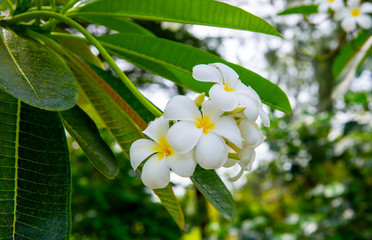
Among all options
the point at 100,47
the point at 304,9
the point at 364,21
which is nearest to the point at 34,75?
the point at 100,47

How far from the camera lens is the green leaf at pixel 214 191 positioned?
49 cm

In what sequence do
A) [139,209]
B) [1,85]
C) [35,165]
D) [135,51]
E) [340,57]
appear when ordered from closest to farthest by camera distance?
[1,85]
[35,165]
[135,51]
[340,57]
[139,209]

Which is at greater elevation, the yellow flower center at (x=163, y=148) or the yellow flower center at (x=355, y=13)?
the yellow flower center at (x=355, y=13)

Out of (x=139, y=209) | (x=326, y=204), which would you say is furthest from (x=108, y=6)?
(x=326, y=204)

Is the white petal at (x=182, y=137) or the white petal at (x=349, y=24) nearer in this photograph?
the white petal at (x=182, y=137)

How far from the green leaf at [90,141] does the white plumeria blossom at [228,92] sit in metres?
0.19

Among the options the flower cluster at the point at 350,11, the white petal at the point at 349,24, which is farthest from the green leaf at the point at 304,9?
the white petal at the point at 349,24

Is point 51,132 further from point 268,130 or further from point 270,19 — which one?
point 270,19

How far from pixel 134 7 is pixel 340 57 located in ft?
4.59

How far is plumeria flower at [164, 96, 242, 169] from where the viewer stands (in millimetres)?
406

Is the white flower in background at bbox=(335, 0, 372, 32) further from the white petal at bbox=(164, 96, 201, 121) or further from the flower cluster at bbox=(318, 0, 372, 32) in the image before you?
the white petal at bbox=(164, 96, 201, 121)

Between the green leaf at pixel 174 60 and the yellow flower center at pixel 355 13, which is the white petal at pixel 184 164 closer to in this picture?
the green leaf at pixel 174 60

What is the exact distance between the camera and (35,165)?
1.75 feet

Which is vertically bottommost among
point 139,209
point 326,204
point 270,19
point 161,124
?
point 139,209
